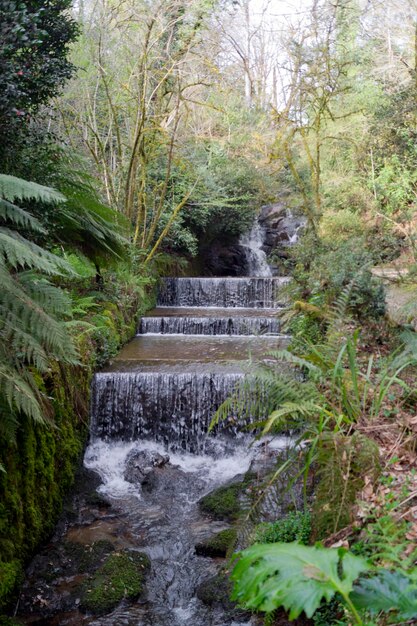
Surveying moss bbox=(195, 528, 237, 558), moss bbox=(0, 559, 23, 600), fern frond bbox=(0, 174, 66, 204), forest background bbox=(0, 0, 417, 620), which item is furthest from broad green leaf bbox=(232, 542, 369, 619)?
moss bbox=(195, 528, 237, 558)

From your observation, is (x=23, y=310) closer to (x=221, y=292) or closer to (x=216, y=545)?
(x=216, y=545)

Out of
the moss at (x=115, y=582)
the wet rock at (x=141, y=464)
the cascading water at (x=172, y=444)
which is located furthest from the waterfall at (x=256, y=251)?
the moss at (x=115, y=582)

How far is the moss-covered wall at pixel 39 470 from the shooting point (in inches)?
134

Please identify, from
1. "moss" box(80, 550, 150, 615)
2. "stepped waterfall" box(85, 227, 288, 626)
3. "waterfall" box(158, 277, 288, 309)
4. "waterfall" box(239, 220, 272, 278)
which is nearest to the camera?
"moss" box(80, 550, 150, 615)

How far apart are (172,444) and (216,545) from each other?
2.03 meters

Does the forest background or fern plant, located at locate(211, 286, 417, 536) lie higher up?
the forest background

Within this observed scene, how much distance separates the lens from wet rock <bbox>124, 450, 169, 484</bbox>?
517 centimetres

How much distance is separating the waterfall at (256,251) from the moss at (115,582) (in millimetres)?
11299

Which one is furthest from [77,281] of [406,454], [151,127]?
[406,454]

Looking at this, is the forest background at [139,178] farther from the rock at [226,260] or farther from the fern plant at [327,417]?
the fern plant at [327,417]

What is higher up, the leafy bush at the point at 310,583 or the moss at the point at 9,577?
the leafy bush at the point at 310,583

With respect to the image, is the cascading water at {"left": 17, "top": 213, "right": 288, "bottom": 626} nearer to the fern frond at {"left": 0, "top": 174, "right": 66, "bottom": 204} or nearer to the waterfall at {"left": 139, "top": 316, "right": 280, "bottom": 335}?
the waterfall at {"left": 139, "top": 316, "right": 280, "bottom": 335}

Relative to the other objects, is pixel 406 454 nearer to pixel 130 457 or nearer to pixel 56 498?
pixel 56 498

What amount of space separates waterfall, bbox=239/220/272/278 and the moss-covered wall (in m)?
9.38
